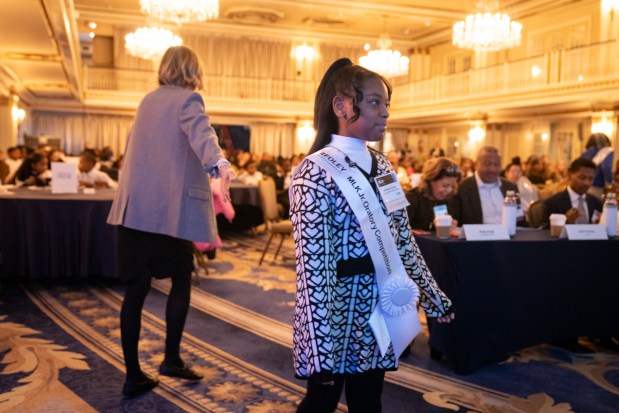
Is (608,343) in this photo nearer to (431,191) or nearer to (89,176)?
(431,191)

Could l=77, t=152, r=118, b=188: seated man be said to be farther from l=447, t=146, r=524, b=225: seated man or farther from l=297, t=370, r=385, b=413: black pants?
l=297, t=370, r=385, b=413: black pants

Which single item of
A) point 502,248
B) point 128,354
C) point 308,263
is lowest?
point 128,354

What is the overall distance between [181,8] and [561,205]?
24.6 feet

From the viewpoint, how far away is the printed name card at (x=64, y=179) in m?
5.42

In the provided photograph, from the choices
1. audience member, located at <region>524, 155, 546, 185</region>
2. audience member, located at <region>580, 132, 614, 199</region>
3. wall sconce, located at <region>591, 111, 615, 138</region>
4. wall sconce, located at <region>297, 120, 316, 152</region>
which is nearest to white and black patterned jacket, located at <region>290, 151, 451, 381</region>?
audience member, located at <region>580, 132, 614, 199</region>

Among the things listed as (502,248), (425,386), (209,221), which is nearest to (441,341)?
(425,386)

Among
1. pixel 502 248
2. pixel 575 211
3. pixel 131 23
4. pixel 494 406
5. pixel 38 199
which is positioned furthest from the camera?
pixel 131 23

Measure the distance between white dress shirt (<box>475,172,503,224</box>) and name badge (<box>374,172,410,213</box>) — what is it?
2.71 meters

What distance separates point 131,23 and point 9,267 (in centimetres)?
1405

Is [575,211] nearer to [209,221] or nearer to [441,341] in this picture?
[441,341]

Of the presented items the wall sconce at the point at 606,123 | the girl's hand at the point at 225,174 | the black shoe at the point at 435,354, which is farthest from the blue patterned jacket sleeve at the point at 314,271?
the wall sconce at the point at 606,123

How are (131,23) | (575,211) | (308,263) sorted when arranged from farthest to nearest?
(131,23) < (575,211) < (308,263)

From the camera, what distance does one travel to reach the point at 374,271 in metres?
1.58

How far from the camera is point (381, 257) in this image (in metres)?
1.55
